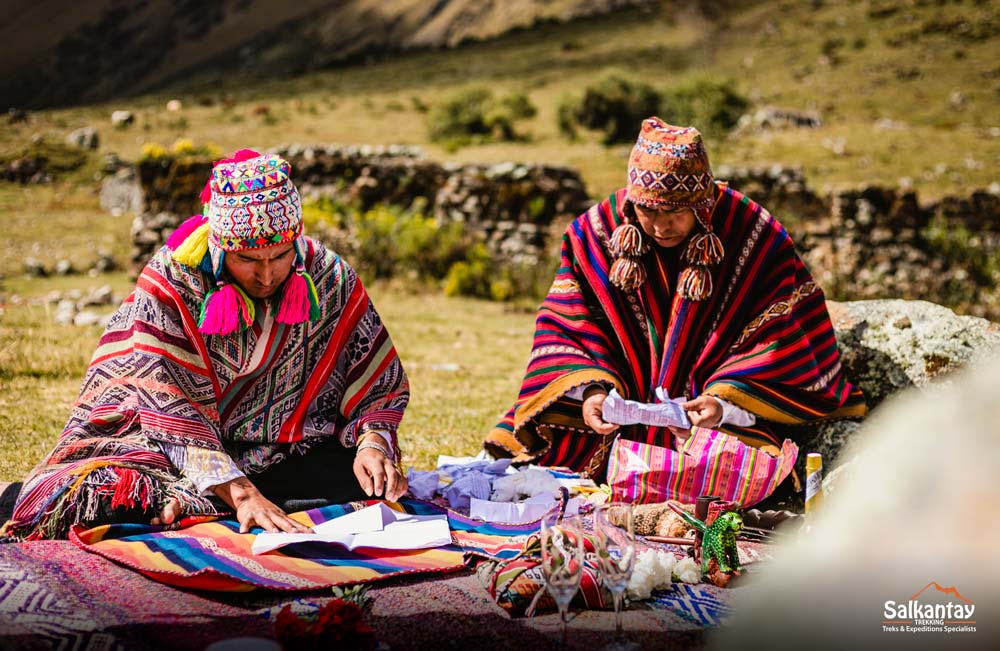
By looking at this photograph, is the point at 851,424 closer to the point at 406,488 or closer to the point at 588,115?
the point at 406,488

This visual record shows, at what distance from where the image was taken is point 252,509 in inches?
147

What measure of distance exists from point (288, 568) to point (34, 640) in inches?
34.1

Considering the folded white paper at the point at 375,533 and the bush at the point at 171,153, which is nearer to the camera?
the folded white paper at the point at 375,533

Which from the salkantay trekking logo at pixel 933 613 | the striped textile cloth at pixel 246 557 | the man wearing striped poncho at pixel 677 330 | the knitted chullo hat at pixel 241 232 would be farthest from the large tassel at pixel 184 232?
the salkantay trekking logo at pixel 933 613

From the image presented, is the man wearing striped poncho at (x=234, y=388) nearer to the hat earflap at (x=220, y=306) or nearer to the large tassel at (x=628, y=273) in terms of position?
the hat earflap at (x=220, y=306)

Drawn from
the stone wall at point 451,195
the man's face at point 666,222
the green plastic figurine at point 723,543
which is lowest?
the green plastic figurine at point 723,543

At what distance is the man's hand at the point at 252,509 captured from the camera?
3.71 meters

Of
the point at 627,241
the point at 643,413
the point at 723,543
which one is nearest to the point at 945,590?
the point at 723,543

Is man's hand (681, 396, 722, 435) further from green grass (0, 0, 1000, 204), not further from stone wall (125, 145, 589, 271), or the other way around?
green grass (0, 0, 1000, 204)

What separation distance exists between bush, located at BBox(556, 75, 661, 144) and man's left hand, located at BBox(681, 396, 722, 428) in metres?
22.2

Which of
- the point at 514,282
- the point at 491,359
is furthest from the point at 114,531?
the point at 514,282

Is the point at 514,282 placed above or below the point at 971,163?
below

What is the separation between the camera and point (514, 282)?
40.0 feet

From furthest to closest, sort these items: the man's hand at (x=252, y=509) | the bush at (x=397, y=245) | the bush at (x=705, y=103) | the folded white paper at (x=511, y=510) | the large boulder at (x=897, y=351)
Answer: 1. the bush at (x=705, y=103)
2. the bush at (x=397, y=245)
3. the large boulder at (x=897, y=351)
4. the folded white paper at (x=511, y=510)
5. the man's hand at (x=252, y=509)
